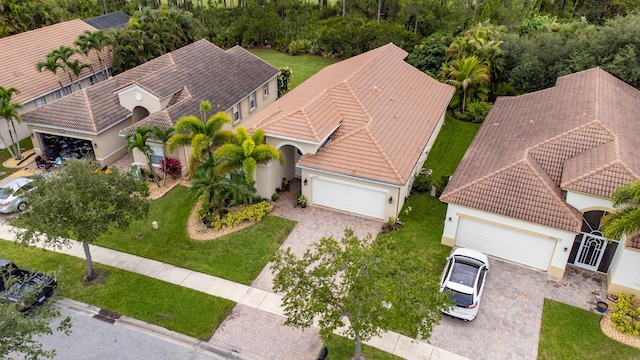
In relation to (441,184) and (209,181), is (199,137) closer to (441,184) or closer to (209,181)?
(209,181)

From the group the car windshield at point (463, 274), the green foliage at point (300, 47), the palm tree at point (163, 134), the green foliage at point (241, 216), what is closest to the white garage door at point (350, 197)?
the green foliage at point (241, 216)

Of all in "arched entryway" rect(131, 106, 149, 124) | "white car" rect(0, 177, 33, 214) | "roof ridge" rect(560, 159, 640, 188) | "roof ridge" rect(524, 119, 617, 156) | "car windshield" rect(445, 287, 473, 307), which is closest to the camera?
"car windshield" rect(445, 287, 473, 307)

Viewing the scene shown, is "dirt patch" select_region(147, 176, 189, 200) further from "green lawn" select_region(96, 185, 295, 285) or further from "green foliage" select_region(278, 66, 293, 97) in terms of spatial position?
"green foliage" select_region(278, 66, 293, 97)

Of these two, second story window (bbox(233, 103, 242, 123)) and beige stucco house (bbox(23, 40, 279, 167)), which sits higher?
beige stucco house (bbox(23, 40, 279, 167))

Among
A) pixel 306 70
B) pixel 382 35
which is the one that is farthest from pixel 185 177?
pixel 382 35

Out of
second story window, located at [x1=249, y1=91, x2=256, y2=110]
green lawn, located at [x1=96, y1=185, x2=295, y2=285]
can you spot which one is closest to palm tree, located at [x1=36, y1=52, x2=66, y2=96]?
second story window, located at [x1=249, y1=91, x2=256, y2=110]

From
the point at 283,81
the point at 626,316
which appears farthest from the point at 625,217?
the point at 283,81

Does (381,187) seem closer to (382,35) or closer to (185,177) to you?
(185,177)
